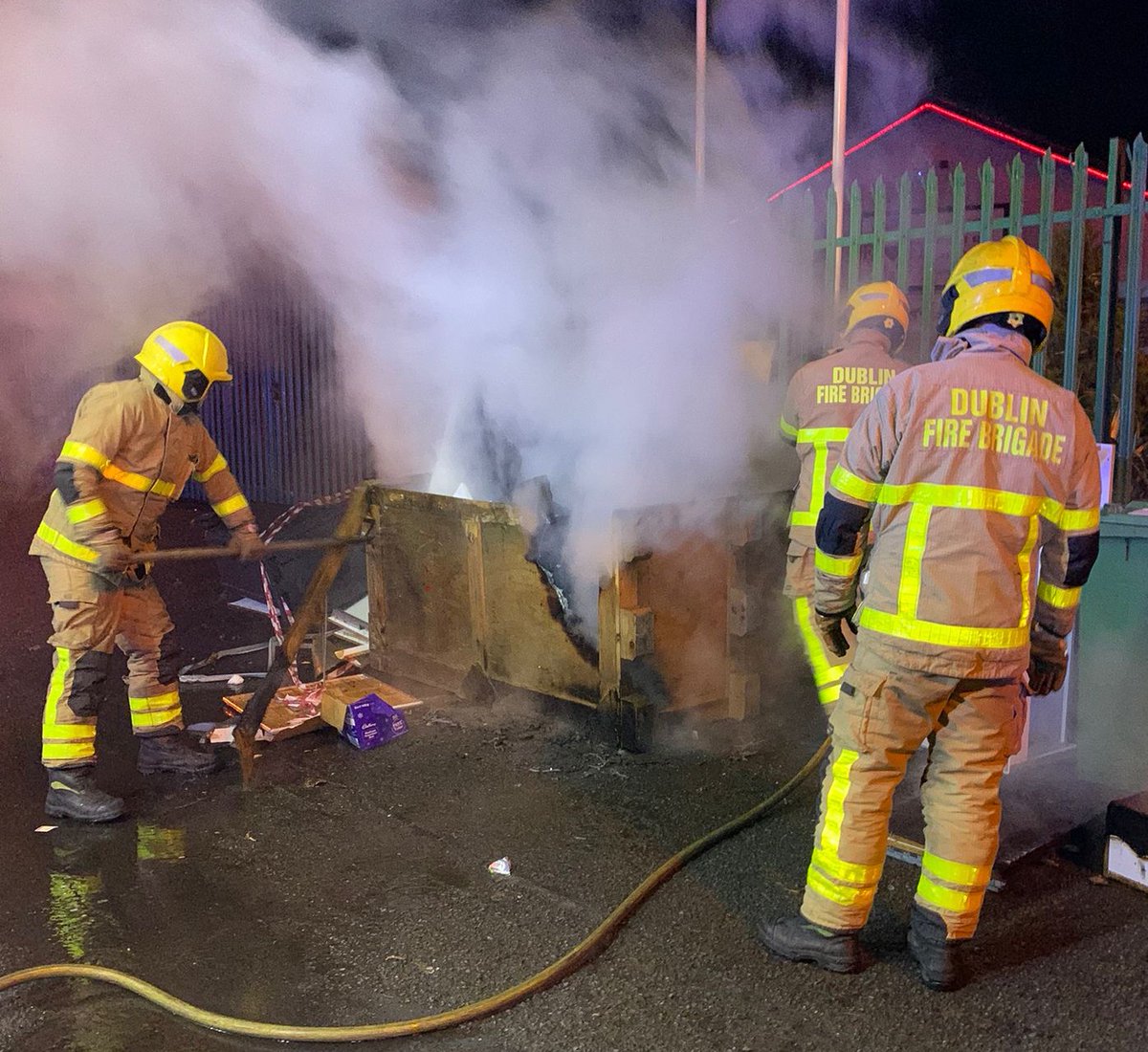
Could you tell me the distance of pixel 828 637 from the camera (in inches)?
127

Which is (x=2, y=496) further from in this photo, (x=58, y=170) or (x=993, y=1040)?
(x=993, y=1040)

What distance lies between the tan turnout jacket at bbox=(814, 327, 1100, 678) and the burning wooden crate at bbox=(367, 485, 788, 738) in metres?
1.91

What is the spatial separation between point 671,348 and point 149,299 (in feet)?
17.5

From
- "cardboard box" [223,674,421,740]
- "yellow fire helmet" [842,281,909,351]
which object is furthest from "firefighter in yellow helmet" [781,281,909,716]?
"cardboard box" [223,674,421,740]

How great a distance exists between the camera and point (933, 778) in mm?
3043

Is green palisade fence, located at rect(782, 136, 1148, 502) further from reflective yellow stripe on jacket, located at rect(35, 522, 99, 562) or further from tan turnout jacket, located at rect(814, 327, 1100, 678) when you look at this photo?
reflective yellow stripe on jacket, located at rect(35, 522, 99, 562)

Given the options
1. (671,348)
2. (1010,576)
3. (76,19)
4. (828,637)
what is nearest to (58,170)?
(76,19)

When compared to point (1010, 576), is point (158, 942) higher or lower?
lower

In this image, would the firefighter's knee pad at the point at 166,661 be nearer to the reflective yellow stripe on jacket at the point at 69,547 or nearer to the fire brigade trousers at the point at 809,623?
the reflective yellow stripe on jacket at the point at 69,547

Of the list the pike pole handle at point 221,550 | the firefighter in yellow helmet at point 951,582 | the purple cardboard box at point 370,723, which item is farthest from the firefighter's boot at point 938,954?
the pike pole handle at point 221,550

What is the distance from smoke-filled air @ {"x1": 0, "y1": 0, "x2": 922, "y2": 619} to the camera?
4.68 metres

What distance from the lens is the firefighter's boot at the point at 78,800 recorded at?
4.27 metres

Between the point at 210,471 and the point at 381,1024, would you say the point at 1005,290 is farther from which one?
the point at 210,471

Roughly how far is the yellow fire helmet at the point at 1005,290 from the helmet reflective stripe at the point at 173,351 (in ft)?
10.5
